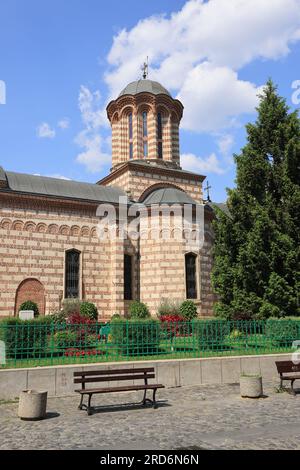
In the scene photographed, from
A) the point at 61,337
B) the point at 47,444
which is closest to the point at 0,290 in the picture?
the point at 61,337

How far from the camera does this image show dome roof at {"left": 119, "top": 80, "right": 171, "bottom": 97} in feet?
84.3

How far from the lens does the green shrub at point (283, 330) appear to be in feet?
38.9

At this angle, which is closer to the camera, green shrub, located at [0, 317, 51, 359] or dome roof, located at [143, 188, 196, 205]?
green shrub, located at [0, 317, 51, 359]

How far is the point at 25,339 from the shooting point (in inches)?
392

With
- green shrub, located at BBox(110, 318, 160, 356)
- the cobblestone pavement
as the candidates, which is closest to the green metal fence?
green shrub, located at BBox(110, 318, 160, 356)

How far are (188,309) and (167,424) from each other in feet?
42.8

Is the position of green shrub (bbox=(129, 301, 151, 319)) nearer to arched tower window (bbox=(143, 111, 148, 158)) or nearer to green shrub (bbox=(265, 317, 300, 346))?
green shrub (bbox=(265, 317, 300, 346))

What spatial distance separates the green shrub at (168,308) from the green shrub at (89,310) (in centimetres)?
301

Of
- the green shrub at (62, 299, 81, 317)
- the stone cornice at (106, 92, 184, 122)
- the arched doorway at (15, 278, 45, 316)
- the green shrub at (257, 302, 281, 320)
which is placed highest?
the stone cornice at (106, 92, 184, 122)

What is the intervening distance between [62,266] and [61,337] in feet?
31.2

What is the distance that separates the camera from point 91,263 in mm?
20594

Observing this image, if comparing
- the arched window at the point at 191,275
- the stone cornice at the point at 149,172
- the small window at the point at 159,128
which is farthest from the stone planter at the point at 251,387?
the small window at the point at 159,128

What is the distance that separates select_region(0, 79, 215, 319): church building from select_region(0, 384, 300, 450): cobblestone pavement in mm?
10915

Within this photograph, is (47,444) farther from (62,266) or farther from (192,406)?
(62,266)
